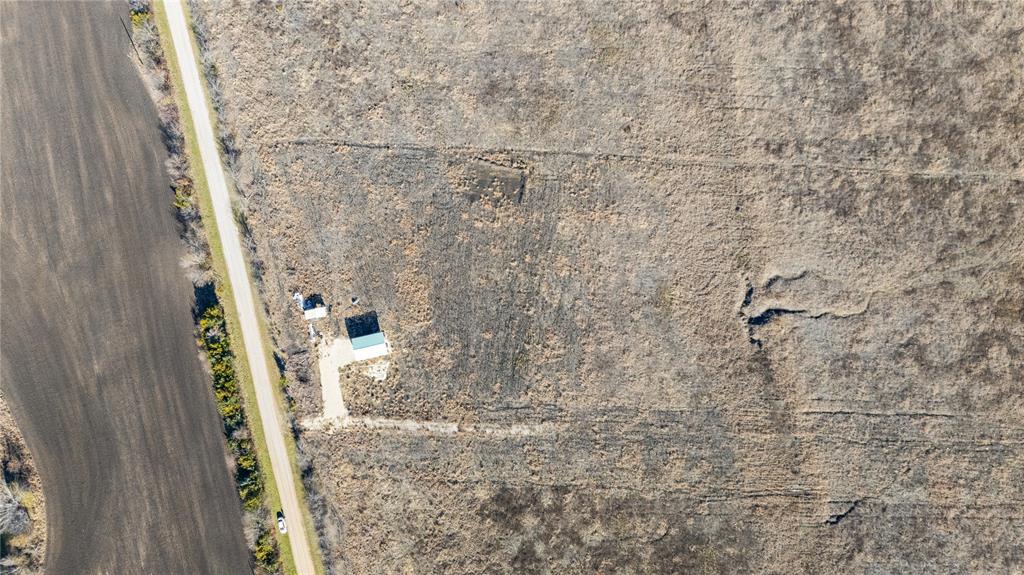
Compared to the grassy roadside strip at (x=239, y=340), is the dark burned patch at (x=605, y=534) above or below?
below

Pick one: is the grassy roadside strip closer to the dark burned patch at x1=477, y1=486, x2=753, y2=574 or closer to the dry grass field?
the dry grass field

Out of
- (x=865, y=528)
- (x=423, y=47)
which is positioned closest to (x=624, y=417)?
(x=865, y=528)

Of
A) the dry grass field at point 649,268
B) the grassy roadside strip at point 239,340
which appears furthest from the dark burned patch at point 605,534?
the grassy roadside strip at point 239,340

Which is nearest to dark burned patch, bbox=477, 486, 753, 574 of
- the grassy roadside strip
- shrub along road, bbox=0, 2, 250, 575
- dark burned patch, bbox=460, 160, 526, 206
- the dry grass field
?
the dry grass field

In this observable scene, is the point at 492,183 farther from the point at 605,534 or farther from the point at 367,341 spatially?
the point at 605,534

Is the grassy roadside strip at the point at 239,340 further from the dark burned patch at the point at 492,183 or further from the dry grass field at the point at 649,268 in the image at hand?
the dark burned patch at the point at 492,183

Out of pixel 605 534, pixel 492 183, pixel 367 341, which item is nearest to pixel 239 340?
pixel 367 341

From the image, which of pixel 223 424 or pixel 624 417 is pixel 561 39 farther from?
pixel 223 424
